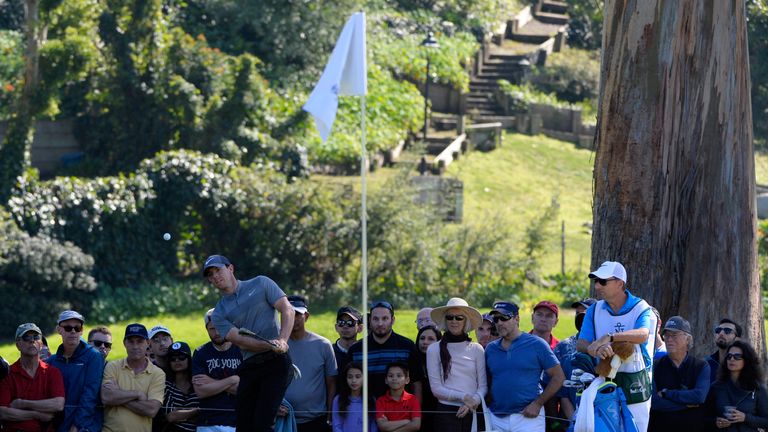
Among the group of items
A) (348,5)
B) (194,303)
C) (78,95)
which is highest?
(348,5)

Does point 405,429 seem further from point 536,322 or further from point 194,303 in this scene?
point 194,303

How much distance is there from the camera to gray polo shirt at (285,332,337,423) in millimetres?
10852

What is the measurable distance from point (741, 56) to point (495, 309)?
4.40 meters

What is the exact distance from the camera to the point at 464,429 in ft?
35.1

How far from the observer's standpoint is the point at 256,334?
958 cm

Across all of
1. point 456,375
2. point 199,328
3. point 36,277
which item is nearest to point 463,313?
point 456,375

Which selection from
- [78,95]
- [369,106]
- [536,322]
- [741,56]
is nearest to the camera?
[536,322]

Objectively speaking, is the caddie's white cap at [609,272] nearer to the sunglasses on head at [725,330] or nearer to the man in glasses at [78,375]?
the sunglasses on head at [725,330]

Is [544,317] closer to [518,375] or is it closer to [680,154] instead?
[518,375]

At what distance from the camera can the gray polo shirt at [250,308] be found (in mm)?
9586

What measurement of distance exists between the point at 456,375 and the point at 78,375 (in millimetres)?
2987

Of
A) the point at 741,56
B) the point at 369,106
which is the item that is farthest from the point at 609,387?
the point at 369,106

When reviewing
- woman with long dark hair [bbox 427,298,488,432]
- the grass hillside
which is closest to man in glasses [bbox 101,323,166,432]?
woman with long dark hair [bbox 427,298,488,432]

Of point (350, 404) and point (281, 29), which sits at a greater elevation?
point (281, 29)
